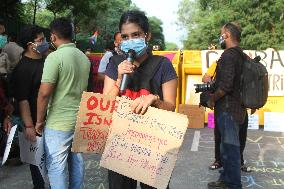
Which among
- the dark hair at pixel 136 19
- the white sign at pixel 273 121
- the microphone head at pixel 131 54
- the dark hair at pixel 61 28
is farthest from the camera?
the white sign at pixel 273 121

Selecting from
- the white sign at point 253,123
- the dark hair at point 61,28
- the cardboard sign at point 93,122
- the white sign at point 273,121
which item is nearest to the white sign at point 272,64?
the white sign at point 273,121

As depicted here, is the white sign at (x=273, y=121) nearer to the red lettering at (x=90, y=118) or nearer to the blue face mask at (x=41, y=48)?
the blue face mask at (x=41, y=48)

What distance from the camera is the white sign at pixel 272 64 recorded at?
9438 mm

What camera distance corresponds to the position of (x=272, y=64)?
9.51m

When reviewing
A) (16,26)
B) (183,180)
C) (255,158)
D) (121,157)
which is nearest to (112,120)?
(121,157)

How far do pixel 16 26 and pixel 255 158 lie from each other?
30.6 feet

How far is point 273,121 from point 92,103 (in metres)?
7.07

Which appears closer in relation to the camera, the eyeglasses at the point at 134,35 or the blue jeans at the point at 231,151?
the eyeglasses at the point at 134,35

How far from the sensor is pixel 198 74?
993cm

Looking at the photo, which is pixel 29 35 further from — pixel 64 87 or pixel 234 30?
pixel 234 30

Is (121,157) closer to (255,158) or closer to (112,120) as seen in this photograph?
(112,120)

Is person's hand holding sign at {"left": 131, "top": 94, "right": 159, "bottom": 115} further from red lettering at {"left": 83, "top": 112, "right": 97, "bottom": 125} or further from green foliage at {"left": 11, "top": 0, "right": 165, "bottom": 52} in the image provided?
green foliage at {"left": 11, "top": 0, "right": 165, "bottom": 52}

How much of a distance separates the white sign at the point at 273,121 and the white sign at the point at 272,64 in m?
0.58

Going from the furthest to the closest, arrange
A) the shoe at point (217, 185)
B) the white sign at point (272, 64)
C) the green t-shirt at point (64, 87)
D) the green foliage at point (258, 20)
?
the green foliage at point (258, 20), the white sign at point (272, 64), the shoe at point (217, 185), the green t-shirt at point (64, 87)
